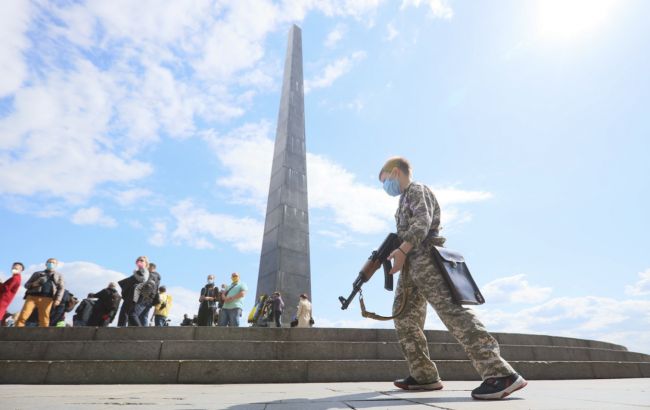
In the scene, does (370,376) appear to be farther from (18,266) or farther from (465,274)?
(18,266)

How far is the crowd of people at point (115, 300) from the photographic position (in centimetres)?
679

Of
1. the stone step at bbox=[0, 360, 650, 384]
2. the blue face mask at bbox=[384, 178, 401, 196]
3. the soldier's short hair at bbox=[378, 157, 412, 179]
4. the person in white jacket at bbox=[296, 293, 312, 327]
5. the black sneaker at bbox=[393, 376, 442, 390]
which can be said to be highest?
the soldier's short hair at bbox=[378, 157, 412, 179]

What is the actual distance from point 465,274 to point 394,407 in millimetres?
1223

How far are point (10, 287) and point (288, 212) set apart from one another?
27.5ft

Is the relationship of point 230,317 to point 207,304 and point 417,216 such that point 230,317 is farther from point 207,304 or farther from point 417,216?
point 417,216

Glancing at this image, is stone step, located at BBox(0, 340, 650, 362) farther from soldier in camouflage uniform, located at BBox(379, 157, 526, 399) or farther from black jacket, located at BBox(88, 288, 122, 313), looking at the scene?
soldier in camouflage uniform, located at BBox(379, 157, 526, 399)

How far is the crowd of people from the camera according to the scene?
6789 mm

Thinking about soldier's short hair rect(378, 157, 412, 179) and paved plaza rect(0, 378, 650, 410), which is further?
soldier's short hair rect(378, 157, 412, 179)

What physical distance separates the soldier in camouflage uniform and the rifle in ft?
0.37

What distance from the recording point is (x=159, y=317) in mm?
8602

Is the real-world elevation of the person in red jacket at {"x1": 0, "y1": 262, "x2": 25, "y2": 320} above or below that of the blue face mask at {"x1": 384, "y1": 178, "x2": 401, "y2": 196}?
below

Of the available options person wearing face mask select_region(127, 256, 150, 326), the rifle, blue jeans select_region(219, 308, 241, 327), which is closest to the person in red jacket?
person wearing face mask select_region(127, 256, 150, 326)

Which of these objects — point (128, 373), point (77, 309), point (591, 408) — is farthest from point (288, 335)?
point (77, 309)

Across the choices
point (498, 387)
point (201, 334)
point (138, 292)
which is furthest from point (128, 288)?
point (498, 387)
